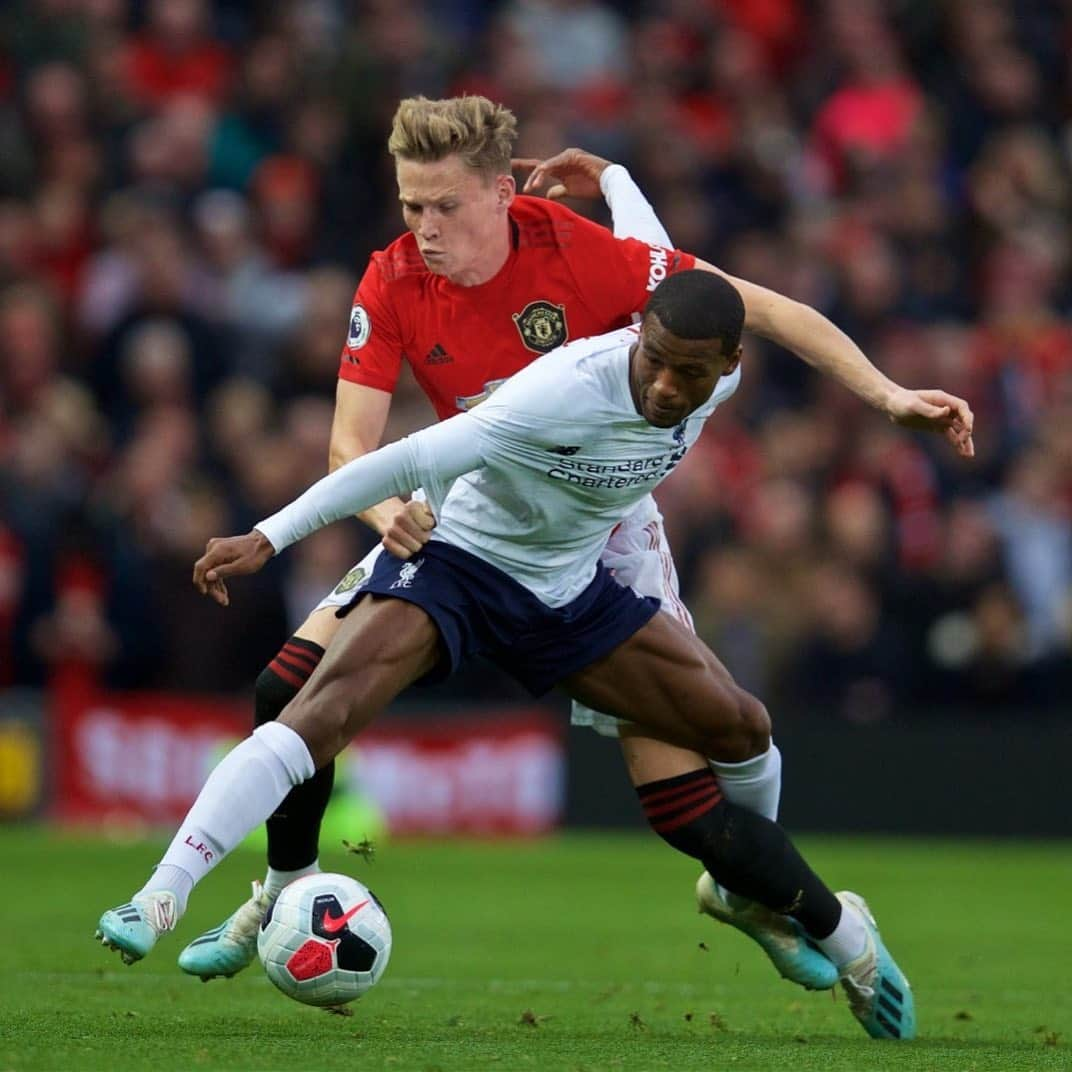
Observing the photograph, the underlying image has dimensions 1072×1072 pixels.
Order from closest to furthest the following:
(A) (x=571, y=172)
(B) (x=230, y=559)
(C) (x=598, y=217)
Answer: (B) (x=230, y=559) → (A) (x=571, y=172) → (C) (x=598, y=217)

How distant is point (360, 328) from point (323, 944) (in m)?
1.80

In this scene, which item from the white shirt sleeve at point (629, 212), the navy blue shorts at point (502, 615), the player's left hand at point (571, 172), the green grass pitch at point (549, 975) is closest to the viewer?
the green grass pitch at point (549, 975)

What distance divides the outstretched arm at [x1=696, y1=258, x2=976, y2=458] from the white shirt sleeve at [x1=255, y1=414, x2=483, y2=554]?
2.98 feet

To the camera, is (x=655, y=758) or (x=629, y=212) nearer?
(x=655, y=758)

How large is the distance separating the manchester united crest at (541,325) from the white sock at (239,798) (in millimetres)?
1425

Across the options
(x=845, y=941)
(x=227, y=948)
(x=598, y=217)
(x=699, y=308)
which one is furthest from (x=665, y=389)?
(x=598, y=217)

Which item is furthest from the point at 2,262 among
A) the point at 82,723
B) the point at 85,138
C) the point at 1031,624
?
the point at 1031,624

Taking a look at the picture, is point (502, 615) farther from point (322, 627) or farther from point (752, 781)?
point (752, 781)

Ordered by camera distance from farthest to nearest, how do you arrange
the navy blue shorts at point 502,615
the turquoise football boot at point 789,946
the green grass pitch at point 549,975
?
the turquoise football boot at point 789,946 → the navy blue shorts at point 502,615 → the green grass pitch at point 549,975

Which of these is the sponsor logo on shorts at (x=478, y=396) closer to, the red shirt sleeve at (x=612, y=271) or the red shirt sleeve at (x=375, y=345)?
the red shirt sleeve at (x=375, y=345)

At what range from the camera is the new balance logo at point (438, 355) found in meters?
6.91

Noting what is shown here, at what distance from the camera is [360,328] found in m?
6.94

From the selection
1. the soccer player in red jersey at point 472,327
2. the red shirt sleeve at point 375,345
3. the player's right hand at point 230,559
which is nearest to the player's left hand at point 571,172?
the soccer player in red jersey at point 472,327

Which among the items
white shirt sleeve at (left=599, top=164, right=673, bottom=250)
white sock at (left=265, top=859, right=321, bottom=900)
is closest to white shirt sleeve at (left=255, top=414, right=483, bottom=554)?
white shirt sleeve at (left=599, top=164, right=673, bottom=250)
